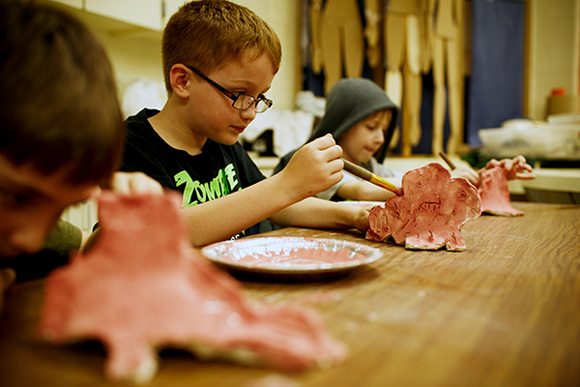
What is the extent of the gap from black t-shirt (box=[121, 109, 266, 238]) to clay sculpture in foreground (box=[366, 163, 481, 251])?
519 millimetres

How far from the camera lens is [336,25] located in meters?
3.07

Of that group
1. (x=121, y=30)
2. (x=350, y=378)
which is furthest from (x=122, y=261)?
(x=121, y=30)

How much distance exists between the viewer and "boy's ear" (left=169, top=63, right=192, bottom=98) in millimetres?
1110

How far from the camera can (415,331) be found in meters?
0.44

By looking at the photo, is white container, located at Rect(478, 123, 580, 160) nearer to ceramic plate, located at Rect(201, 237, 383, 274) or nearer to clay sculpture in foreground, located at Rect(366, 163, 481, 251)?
clay sculpture in foreground, located at Rect(366, 163, 481, 251)

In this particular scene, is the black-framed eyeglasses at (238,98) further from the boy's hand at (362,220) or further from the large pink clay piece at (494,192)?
the large pink clay piece at (494,192)

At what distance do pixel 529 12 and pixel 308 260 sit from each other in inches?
146

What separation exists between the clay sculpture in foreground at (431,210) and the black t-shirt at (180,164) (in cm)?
52

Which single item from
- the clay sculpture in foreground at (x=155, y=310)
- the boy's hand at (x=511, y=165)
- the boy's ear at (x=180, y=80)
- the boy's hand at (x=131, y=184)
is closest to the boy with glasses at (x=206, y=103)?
the boy's ear at (x=180, y=80)

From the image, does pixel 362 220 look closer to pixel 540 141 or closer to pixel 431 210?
pixel 431 210

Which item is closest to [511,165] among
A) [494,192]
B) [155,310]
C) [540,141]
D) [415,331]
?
[494,192]

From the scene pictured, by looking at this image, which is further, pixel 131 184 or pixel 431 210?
pixel 431 210

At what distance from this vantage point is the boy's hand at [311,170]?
0.88 m

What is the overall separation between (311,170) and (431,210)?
28 centimetres
